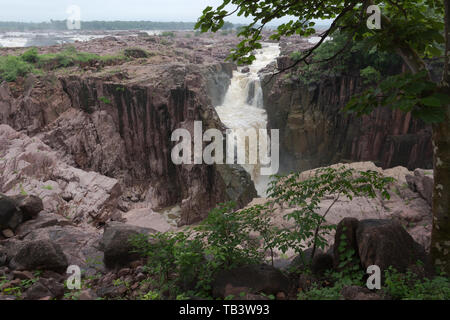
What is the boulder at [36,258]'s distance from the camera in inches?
196

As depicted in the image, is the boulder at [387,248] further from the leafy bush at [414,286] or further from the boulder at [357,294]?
the boulder at [357,294]

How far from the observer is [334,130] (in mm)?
19500

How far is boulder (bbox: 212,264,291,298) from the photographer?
12.4ft

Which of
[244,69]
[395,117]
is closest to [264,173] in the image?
[395,117]

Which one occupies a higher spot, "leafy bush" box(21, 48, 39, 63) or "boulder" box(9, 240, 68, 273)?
"leafy bush" box(21, 48, 39, 63)

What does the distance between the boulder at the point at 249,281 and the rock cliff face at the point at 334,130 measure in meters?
16.4

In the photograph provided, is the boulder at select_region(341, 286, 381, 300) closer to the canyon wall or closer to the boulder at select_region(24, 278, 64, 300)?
the boulder at select_region(24, 278, 64, 300)

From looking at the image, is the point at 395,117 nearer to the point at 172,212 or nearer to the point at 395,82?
the point at 172,212

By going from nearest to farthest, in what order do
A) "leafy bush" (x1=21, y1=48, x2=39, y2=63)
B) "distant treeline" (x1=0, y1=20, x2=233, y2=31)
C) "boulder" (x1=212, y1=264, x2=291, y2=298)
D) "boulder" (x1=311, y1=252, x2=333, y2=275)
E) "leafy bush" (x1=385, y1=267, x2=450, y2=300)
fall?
"leafy bush" (x1=385, y1=267, x2=450, y2=300)
"boulder" (x1=212, y1=264, x2=291, y2=298)
"boulder" (x1=311, y1=252, x2=333, y2=275)
"leafy bush" (x1=21, y1=48, x2=39, y2=63)
"distant treeline" (x1=0, y1=20, x2=233, y2=31)

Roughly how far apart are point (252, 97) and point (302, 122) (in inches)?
206

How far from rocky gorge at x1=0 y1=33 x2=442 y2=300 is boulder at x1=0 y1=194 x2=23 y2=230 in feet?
0.08

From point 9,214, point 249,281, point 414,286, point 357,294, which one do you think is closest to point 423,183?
point 414,286

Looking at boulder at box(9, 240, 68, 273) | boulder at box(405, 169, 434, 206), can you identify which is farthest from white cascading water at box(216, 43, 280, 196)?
boulder at box(9, 240, 68, 273)

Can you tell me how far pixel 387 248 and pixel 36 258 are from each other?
5897 mm
